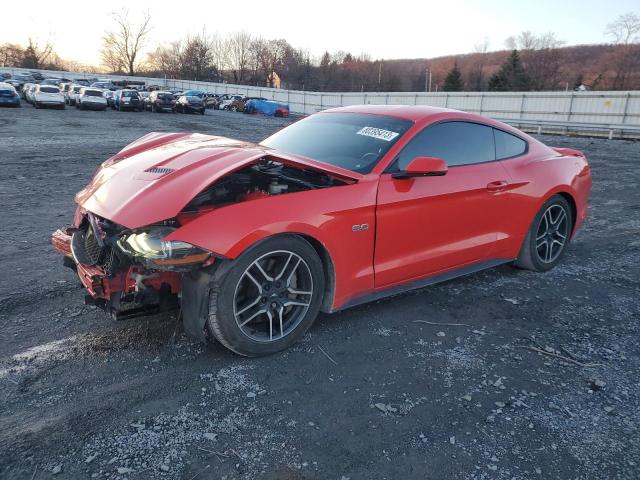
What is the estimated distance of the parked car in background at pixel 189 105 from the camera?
3262 centimetres

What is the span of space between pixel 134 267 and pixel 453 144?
8.84ft

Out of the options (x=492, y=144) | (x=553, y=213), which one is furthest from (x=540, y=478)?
(x=553, y=213)

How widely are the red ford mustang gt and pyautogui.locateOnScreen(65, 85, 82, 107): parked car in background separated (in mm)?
35199

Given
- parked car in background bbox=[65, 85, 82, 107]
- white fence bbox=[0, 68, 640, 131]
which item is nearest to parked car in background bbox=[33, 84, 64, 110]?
parked car in background bbox=[65, 85, 82, 107]

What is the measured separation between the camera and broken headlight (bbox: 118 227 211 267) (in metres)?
2.70

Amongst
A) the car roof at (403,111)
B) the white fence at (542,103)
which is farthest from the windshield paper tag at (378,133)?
the white fence at (542,103)

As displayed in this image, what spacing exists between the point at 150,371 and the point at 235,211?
1.09 metres

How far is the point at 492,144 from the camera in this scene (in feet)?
14.3

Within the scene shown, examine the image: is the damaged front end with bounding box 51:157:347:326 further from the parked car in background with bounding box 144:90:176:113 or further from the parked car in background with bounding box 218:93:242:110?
the parked car in background with bounding box 218:93:242:110

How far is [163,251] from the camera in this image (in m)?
2.70

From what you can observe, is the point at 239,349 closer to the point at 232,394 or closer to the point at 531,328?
the point at 232,394

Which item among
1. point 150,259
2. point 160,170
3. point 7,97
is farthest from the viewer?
point 7,97

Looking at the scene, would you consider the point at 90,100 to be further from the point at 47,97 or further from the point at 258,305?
the point at 258,305

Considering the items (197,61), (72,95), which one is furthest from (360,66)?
(72,95)
